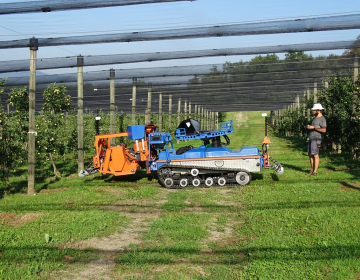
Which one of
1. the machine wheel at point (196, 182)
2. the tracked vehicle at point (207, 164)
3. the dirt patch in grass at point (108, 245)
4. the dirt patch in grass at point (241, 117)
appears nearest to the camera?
the dirt patch in grass at point (108, 245)

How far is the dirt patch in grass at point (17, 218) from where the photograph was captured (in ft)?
25.8

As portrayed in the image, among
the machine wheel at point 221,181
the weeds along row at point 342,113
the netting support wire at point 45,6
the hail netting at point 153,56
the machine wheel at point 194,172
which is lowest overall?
the machine wheel at point 221,181

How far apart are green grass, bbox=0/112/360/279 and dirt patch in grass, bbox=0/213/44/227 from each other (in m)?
0.02

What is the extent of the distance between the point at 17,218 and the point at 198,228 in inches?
141

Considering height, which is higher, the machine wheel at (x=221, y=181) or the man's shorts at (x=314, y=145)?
the man's shorts at (x=314, y=145)

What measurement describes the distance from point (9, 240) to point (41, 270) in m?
1.53

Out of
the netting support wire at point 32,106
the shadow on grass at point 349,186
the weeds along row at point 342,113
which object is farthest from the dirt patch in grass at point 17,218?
the weeds along row at point 342,113

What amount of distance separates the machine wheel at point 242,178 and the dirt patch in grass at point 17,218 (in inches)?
212

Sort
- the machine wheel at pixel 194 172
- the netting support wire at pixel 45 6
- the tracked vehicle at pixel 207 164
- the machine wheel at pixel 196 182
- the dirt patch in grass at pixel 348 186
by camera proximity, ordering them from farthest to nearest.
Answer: the machine wheel at pixel 196 182 < the machine wheel at pixel 194 172 < the tracked vehicle at pixel 207 164 < the dirt patch in grass at pixel 348 186 < the netting support wire at pixel 45 6

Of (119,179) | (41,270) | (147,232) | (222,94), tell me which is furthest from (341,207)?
(222,94)

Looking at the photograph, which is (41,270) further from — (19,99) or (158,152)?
(19,99)

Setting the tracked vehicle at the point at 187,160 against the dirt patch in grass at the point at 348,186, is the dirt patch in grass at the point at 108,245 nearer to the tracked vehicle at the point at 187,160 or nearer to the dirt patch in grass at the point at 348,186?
the tracked vehicle at the point at 187,160

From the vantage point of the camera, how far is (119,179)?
45.2 feet

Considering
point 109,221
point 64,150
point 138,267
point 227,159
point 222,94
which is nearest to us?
point 138,267
